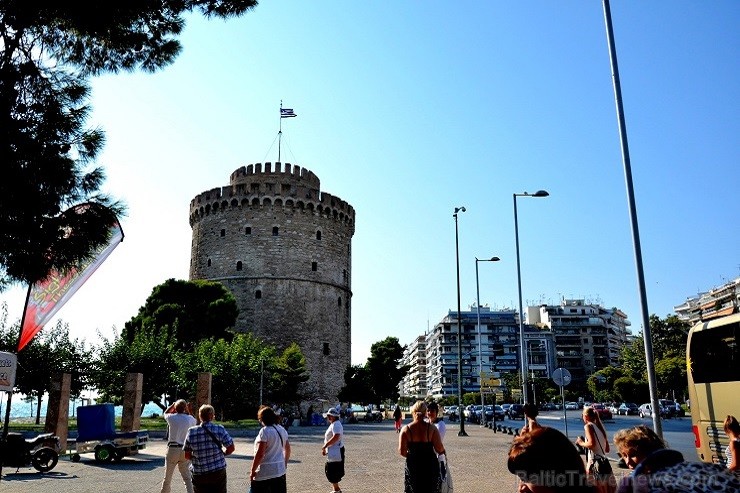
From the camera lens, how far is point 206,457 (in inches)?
248

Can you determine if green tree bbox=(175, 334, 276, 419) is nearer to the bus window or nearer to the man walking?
the bus window

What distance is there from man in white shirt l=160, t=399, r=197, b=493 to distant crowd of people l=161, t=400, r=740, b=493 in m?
0.01

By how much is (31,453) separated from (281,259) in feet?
107

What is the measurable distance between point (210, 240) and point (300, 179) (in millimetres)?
8675

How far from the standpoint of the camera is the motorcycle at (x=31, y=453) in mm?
12500

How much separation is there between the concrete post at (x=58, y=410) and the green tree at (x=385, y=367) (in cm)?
3586

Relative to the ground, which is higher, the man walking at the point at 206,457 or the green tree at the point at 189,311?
the green tree at the point at 189,311

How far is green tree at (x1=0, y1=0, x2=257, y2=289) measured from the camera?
6703 millimetres

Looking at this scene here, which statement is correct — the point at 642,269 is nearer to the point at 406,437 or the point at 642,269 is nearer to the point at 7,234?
the point at 406,437

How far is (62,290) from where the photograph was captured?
9109mm

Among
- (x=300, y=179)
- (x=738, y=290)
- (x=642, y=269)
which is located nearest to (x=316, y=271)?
(x=300, y=179)

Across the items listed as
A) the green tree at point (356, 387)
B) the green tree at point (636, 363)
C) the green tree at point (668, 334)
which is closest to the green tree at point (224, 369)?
the green tree at point (356, 387)

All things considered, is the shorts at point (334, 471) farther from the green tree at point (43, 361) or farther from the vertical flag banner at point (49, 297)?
the green tree at point (43, 361)

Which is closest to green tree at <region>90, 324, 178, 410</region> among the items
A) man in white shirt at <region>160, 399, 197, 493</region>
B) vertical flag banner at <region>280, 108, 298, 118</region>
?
vertical flag banner at <region>280, 108, 298, 118</region>
